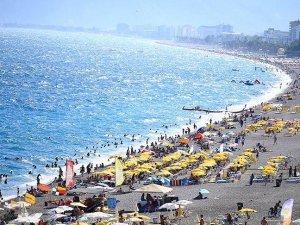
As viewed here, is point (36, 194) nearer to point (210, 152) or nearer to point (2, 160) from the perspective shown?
point (2, 160)

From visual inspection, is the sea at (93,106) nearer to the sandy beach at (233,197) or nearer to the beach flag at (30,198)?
the beach flag at (30,198)

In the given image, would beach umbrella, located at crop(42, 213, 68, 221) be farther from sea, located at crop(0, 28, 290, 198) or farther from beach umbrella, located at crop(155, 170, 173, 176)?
beach umbrella, located at crop(155, 170, 173, 176)

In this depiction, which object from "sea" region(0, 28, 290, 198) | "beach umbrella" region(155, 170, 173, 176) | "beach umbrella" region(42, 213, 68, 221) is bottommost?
"sea" region(0, 28, 290, 198)

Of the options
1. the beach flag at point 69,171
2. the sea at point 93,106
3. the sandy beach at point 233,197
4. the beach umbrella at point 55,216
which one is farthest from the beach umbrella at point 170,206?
the sea at point 93,106

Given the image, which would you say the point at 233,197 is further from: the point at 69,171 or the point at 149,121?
the point at 149,121

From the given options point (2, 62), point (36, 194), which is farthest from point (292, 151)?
point (2, 62)

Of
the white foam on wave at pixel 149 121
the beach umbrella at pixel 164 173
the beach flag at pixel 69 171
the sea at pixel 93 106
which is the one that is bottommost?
the white foam on wave at pixel 149 121

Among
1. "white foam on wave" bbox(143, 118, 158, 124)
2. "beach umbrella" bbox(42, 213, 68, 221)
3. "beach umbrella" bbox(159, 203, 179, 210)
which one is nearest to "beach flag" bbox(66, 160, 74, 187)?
"beach umbrella" bbox(42, 213, 68, 221)

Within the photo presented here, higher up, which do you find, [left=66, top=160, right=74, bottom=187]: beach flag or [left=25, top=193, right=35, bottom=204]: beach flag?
[left=66, top=160, right=74, bottom=187]: beach flag

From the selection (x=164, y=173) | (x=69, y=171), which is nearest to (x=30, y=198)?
(x=69, y=171)
